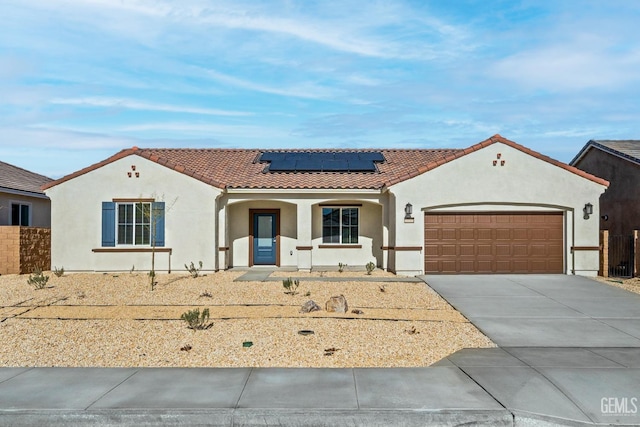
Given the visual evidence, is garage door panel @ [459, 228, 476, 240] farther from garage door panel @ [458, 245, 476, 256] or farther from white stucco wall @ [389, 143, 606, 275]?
white stucco wall @ [389, 143, 606, 275]

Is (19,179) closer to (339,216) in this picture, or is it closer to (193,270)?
(193,270)

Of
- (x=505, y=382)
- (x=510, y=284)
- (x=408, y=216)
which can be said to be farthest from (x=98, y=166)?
(x=505, y=382)

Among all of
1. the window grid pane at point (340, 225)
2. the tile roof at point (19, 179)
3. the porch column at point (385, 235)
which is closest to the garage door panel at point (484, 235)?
the porch column at point (385, 235)

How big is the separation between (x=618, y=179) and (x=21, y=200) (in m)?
25.4

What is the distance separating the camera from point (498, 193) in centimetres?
1647

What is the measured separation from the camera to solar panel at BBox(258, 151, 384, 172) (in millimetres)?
19719

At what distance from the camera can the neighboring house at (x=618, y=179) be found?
62.2 ft

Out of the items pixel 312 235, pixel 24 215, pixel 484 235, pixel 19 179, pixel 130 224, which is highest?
pixel 19 179

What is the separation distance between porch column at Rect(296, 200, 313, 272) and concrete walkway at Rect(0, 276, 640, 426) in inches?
385

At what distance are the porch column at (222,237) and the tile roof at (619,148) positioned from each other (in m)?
15.5

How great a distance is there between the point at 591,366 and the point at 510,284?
25.1 feet

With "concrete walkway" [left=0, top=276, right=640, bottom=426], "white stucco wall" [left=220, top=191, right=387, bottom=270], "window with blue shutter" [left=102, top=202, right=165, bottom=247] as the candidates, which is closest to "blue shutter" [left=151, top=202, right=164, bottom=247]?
"window with blue shutter" [left=102, top=202, right=165, bottom=247]

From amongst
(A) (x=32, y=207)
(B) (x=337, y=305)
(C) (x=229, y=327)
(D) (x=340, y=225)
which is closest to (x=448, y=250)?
(D) (x=340, y=225)

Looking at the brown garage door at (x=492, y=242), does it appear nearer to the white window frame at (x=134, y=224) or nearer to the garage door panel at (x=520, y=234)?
the garage door panel at (x=520, y=234)
